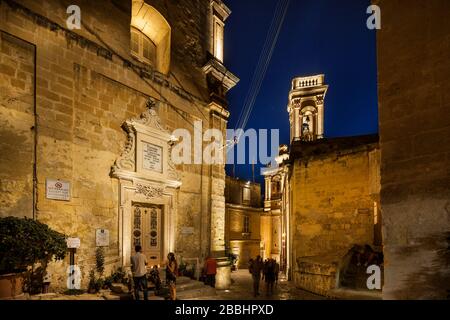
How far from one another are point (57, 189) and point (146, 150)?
3.10m

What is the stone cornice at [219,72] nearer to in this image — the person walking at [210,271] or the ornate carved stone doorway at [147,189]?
the ornate carved stone doorway at [147,189]

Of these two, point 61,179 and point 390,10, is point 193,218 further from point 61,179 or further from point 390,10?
point 390,10

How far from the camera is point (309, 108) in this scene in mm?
25734

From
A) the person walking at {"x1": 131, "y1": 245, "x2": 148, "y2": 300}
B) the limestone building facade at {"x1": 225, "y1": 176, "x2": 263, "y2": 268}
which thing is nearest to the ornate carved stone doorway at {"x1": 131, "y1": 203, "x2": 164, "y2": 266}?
the person walking at {"x1": 131, "y1": 245, "x2": 148, "y2": 300}

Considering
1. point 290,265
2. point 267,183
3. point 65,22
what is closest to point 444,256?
point 65,22

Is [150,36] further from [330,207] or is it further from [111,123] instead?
[330,207]

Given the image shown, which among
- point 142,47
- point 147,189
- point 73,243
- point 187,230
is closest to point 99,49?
point 142,47

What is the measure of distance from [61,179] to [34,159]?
0.76 meters

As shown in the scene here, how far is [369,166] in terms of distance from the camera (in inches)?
523

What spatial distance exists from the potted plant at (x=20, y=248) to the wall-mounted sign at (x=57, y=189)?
56.3 inches

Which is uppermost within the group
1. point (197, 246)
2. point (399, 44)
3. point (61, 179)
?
point (399, 44)

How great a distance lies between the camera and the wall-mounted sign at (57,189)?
319 inches

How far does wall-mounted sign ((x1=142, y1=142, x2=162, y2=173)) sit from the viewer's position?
423 inches

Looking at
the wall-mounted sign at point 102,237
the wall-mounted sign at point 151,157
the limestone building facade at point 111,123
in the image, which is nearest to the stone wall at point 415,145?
the limestone building facade at point 111,123
